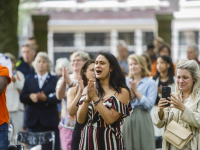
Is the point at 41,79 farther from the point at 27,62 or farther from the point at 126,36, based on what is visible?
the point at 126,36

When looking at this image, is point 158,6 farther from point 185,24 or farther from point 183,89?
point 183,89

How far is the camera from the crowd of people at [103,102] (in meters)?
4.62

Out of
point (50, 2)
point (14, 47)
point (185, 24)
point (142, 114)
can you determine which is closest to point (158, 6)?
point (185, 24)

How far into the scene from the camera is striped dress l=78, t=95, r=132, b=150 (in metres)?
4.58

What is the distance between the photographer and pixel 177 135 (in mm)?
4777

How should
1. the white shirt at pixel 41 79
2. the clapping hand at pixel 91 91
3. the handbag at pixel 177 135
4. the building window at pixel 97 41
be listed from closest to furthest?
the clapping hand at pixel 91 91 < the handbag at pixel 177 135 < the white shirt at pixel 41 79 < the building window at pixel 97 41

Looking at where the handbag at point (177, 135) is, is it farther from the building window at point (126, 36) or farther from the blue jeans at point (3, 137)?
the building window at point (126, 36)

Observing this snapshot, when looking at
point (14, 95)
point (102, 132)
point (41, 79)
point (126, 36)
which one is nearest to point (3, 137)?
point (102, 132)

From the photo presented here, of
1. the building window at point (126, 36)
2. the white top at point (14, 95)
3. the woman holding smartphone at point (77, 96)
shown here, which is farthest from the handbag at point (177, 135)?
the building window at point (126, 36)

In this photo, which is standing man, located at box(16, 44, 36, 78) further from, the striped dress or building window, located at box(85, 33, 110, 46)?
building window, located at box(85, 33, 110, 46)

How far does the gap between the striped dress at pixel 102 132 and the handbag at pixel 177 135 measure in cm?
56

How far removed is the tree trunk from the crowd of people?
92.7 inches

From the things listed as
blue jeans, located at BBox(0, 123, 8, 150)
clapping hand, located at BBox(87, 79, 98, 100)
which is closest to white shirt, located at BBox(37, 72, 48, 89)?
blue jeans, located at BBox(0, 123, 8, 150)

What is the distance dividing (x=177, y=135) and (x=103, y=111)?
944 mm
